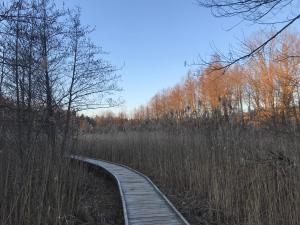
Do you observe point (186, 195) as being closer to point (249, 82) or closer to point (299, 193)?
point (299, 193)

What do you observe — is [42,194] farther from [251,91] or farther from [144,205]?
[251,91]

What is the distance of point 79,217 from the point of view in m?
5.95

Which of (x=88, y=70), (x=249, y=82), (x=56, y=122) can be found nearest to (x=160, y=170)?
(x=56, y=122)

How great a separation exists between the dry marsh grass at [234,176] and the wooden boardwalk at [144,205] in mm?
331

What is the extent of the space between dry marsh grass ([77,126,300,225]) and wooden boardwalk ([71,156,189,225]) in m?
0.33

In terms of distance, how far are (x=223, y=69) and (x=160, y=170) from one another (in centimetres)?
427

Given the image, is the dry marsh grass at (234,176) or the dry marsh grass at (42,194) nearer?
the dry marsh grass at (42,194)

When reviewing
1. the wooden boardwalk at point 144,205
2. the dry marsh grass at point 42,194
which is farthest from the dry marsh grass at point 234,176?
the dry marsh grass at point 42,194

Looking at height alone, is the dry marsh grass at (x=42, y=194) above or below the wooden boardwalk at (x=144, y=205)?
above

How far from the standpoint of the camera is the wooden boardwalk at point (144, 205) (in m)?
5.43

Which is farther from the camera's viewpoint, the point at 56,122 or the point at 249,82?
the point at 249,82

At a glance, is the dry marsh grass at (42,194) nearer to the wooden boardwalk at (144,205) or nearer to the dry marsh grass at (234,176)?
the wooden boardwalk at (144,205)

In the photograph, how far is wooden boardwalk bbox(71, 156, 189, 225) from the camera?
5.43 meters

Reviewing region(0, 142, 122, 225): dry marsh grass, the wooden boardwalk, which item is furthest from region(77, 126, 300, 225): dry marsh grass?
region(0, 142, 122, 225): dry marsh grass
